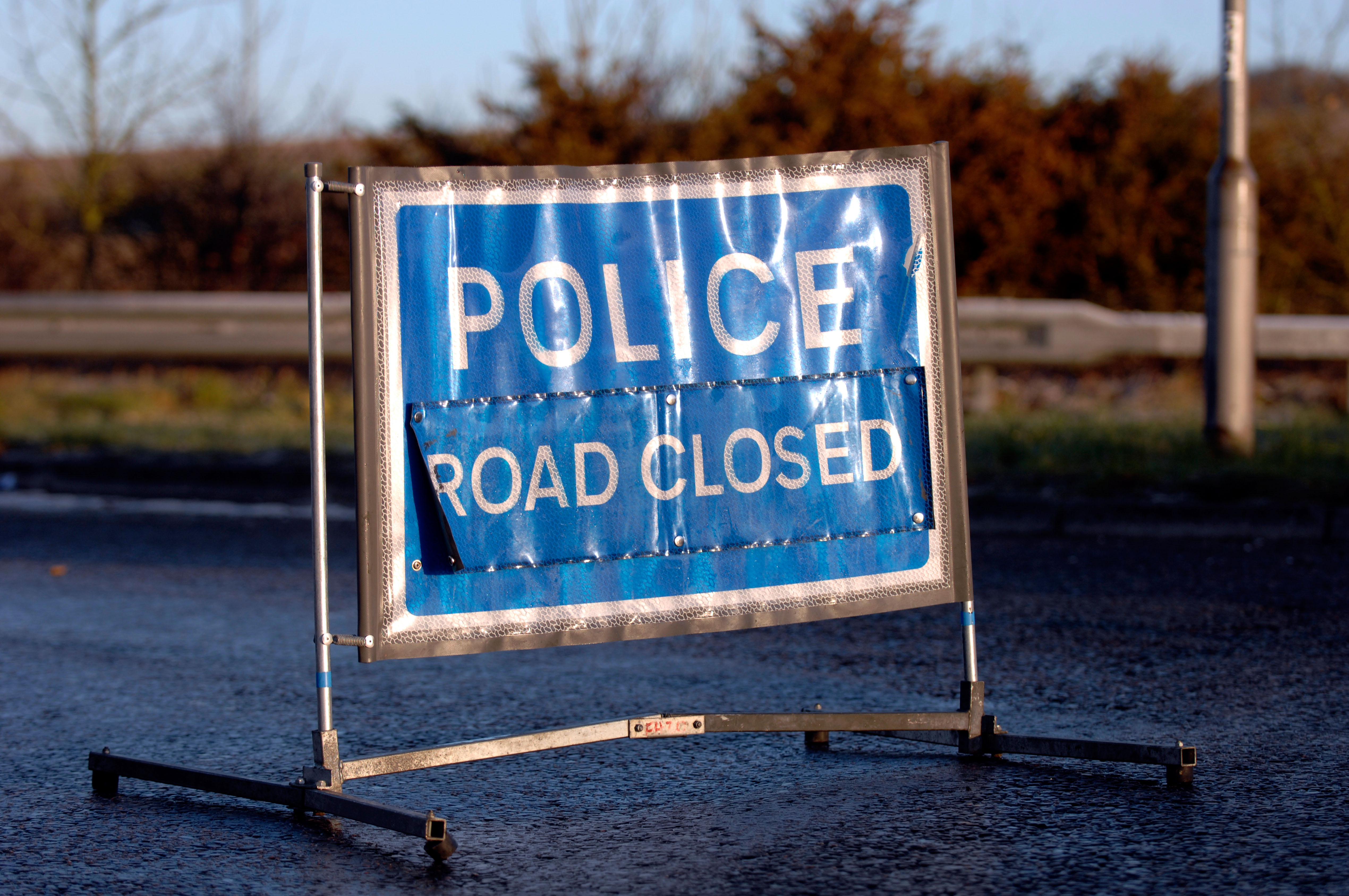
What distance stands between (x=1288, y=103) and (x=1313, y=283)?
10.1ft

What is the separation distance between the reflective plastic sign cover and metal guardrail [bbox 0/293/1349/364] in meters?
8.21

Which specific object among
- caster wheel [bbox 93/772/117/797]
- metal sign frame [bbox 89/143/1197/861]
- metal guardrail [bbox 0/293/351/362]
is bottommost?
caster wheel [bbox 93/772/117/797]

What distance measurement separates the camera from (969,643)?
431cm

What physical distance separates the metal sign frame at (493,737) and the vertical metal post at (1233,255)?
17.7 ft

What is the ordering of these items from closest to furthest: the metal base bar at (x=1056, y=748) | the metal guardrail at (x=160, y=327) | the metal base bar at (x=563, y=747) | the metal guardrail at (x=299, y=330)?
1. the metal base bar at (x=563, y=747)
2. the metal base bar at (x=1056, y=748)
3. the metal guardrail at (x=299, y=330)
4. the metal guardrail at (x=160, y=327)

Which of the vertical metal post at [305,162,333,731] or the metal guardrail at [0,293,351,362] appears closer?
the vertical metal post at [305,162,333,731]

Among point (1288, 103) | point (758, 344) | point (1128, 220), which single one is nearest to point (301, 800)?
point (758, 344)

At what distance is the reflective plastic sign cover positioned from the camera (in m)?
3.82

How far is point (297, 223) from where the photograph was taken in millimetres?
17234

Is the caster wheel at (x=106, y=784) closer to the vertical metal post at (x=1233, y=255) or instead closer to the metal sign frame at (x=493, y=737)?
the metal sign frame at (x=493, y=737)

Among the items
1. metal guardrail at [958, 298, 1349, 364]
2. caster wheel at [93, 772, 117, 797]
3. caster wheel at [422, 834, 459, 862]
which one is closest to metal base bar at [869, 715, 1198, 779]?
caster wheel at [422, 834, 459, 862]

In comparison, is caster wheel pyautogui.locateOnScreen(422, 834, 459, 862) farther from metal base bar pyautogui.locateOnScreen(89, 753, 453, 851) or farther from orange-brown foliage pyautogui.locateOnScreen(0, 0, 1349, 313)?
orange-brown foliage pyautogui.locateOnScreen(0, 0, 1349, 313)

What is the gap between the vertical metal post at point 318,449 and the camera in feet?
12.3

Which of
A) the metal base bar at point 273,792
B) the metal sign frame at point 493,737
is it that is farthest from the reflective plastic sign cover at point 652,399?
the metal base bar at point 273,792
